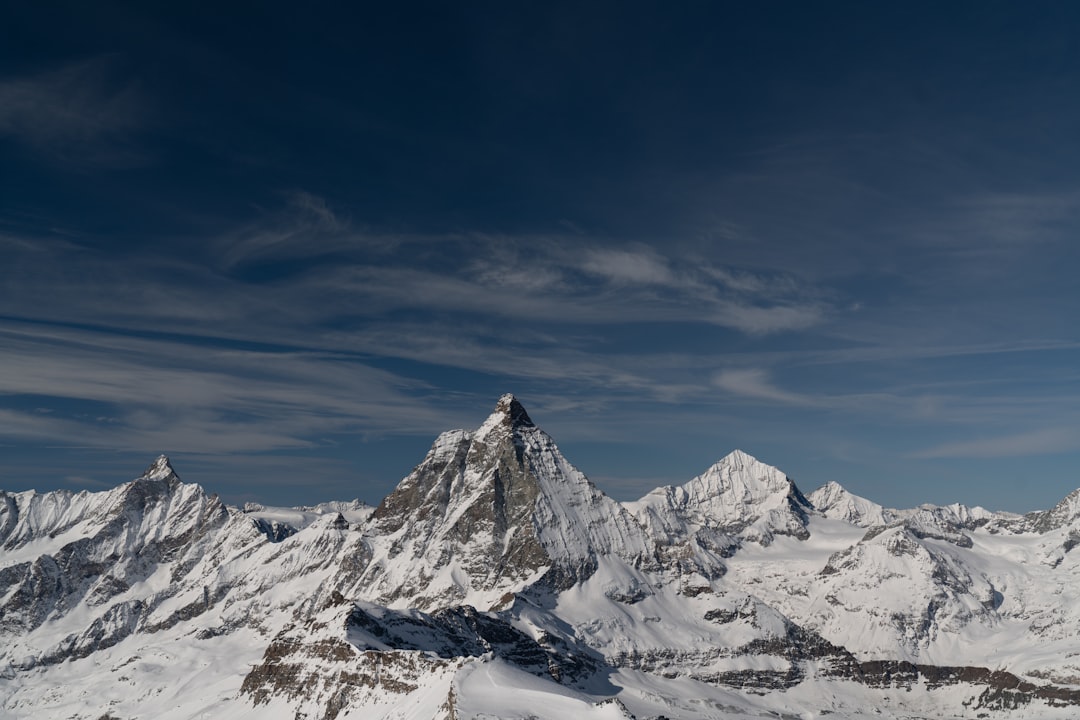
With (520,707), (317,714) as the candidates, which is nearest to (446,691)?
(520,707)

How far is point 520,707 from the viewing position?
153250 mm

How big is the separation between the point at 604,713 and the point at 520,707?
1590 cm

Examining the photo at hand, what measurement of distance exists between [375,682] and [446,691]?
3904cm

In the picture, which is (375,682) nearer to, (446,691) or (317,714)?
(317,714)

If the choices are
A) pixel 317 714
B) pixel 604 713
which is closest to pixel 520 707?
pixel 604 713

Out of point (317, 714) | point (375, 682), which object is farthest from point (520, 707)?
point (317, 714)

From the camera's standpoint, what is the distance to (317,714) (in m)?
200

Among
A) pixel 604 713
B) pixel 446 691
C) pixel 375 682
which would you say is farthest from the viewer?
pixel 375 682

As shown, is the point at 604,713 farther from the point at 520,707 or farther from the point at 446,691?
the point at 446,691

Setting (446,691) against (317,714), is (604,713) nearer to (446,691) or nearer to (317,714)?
(446,691)

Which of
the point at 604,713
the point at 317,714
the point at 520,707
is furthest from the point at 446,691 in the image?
the point at 317,714

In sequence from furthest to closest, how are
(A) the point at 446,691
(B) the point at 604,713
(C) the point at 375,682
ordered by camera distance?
(C) the point at 375,682
(A) the point at 446,691
(B) the point at 604,713

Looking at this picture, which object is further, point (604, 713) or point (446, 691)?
point (446, 691)

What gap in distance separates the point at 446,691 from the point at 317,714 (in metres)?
54.3
